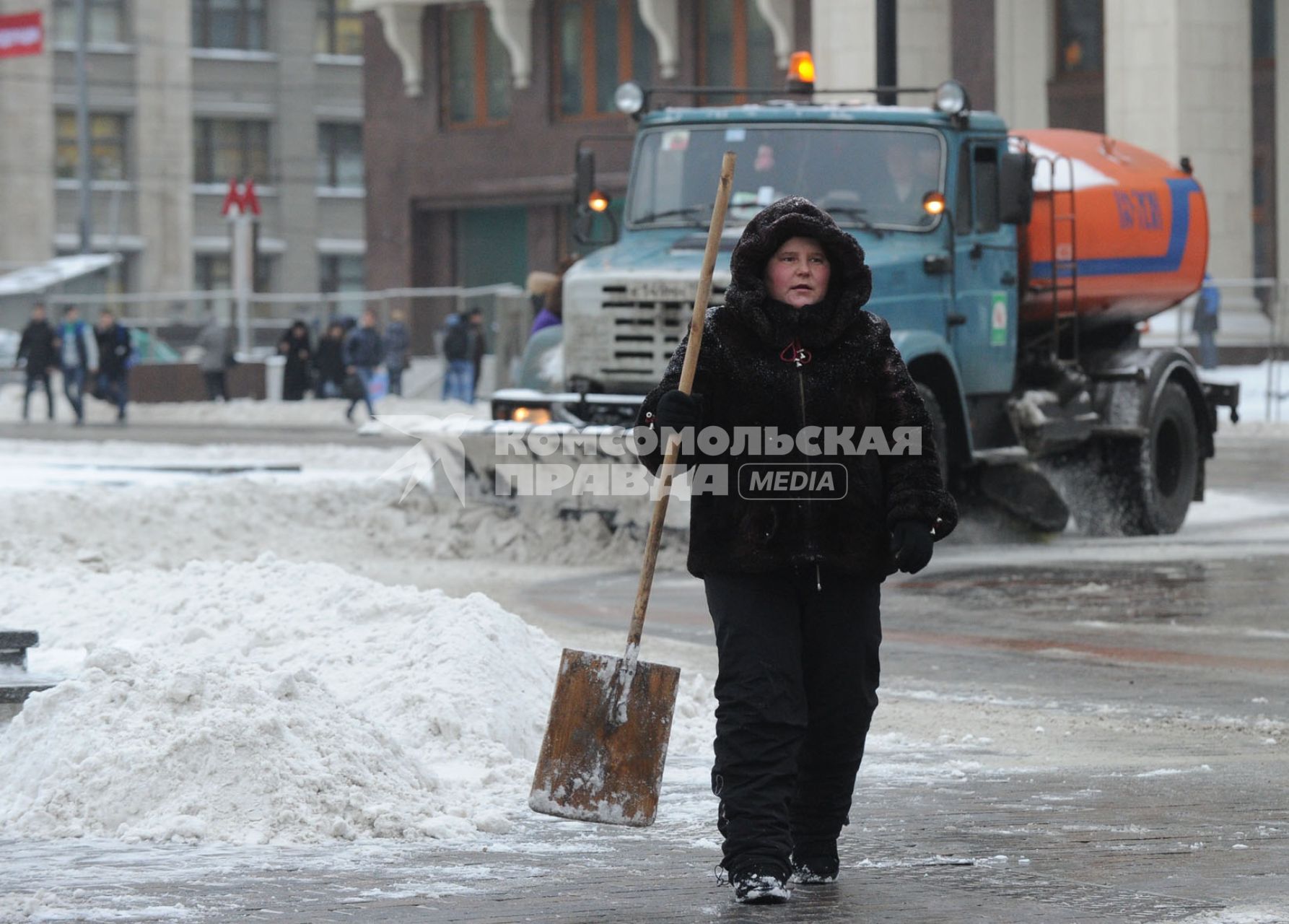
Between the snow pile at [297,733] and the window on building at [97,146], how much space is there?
5976 centimetres

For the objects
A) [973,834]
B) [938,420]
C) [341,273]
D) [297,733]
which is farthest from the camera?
[341,273]

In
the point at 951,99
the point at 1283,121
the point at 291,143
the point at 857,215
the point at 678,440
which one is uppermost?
the point at 291,143

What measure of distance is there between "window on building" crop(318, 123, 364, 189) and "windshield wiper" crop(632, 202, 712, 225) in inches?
2185

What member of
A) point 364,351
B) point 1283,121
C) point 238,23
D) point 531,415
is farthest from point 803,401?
point 238,23

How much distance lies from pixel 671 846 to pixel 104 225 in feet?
206

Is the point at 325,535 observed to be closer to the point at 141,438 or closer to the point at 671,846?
the point at 671,846

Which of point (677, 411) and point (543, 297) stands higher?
point (543, 297)

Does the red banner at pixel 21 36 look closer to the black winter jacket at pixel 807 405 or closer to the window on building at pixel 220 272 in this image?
the window on building at pixel 220 272

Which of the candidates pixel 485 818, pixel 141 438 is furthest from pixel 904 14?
pixel 485 818

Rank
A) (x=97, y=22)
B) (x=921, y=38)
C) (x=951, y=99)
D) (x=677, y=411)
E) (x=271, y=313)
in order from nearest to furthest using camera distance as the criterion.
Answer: (x=677, y=411)
(x=951, y=99)
(x=921, y=38)
(x=271, y=313)
(x=97, y=22)

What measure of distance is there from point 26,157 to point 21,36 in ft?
80.2

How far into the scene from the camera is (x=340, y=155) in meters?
69.8

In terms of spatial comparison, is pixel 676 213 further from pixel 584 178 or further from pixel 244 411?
pixel 244 411

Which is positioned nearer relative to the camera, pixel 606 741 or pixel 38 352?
pixel 606 741
